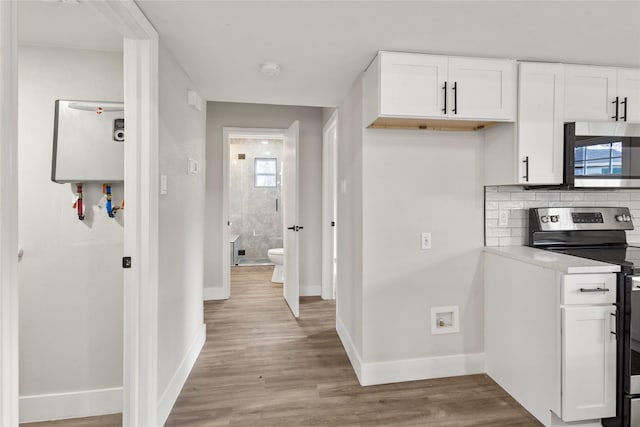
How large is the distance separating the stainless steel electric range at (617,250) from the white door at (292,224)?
2.12 meters

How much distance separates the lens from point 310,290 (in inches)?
168

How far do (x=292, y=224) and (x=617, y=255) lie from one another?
2.64 meters

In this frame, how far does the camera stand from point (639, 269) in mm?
1713

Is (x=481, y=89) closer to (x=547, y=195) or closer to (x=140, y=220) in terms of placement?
(x=547, y=195)

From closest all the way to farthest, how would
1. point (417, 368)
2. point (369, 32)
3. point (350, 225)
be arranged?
point (369, 32), point (417, 368), point (350, 225)

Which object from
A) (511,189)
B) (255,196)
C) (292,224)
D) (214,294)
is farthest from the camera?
(255,196)

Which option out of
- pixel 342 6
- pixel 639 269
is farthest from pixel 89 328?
pixel 639 269

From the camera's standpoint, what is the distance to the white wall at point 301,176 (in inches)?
163

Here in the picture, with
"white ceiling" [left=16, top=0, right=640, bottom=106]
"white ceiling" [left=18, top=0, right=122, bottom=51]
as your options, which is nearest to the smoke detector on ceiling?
"white ceiling" [left=16, top=0, right=640, bottom=106]

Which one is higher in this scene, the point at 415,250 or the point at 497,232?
the point at 497,232

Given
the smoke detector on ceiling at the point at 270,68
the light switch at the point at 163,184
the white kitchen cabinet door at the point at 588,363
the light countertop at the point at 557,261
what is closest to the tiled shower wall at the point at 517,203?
the light countertop at the point at 557,261

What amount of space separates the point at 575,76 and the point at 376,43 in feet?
Answer: 4.48

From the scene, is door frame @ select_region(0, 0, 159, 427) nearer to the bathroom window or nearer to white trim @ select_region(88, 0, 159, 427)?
white trim @ select_region(88, 0, 159, 427)

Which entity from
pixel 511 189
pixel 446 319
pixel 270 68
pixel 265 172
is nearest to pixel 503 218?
pixel 511 189
